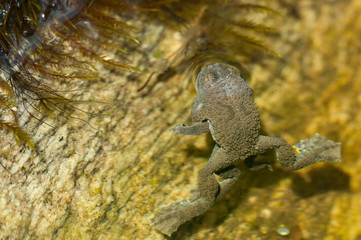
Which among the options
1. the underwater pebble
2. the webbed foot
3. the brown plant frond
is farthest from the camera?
the underwater pebble

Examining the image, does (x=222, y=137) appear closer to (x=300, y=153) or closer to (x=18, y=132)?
(x=300, y=153)

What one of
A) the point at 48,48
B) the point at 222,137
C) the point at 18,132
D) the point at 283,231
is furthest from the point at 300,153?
the point at 48,48

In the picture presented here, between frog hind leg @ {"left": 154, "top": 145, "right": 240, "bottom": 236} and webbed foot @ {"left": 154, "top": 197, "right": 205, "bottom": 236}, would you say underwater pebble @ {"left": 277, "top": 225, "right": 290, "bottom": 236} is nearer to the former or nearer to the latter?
frog hind leg @ {"left": 154, "top": 145, "right": 240, "bottom": 236}

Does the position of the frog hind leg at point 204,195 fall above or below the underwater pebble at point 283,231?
above

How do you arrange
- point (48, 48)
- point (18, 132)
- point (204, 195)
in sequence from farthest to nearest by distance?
point (48, 48)
point (204, 195)
point (18, 132)

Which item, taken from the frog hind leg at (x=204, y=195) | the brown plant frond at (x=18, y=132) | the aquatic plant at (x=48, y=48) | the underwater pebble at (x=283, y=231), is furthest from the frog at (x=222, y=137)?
the brown plant frond at (x=18, y=132)

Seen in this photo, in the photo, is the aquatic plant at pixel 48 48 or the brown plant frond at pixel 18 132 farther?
the aquatic plant at pixel 48 48

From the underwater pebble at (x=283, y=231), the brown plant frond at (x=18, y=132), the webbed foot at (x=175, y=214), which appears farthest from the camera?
the underwater pebble at (x=283, y=231)

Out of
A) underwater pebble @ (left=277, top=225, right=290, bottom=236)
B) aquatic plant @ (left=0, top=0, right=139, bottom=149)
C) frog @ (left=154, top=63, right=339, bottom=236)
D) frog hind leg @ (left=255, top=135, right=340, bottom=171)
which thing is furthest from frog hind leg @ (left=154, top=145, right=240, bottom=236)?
aquatic plant @ (left=0, top=0, right=139, bottom=149)

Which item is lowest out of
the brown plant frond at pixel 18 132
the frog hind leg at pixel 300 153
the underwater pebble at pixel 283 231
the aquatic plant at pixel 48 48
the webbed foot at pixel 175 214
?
the underwater pebble at pixel 283 231

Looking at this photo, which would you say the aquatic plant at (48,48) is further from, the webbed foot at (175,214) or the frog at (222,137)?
the webbed foot at (175,214)
